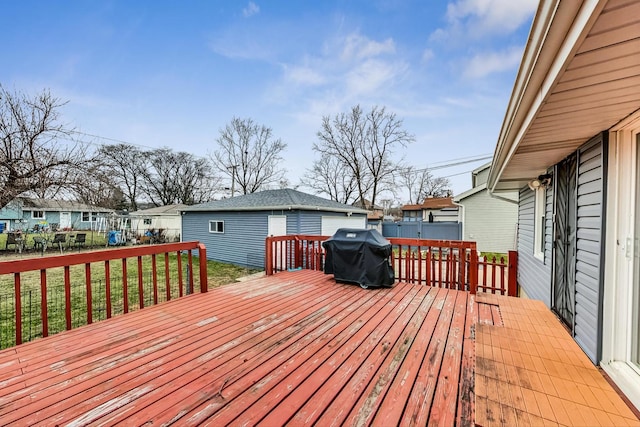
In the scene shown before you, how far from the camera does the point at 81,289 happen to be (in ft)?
22.8

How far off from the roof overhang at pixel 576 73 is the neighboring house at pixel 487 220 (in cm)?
1138

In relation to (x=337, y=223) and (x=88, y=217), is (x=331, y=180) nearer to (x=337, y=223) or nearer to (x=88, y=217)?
(x=337, y=223)

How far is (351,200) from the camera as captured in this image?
984 inches

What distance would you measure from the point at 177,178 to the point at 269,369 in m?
33.6

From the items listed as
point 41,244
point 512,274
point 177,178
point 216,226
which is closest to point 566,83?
point 512,274

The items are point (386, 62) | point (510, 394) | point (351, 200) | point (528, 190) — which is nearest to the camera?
point (510, 394)

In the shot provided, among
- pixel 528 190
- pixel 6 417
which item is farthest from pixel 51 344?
pixel 528 190

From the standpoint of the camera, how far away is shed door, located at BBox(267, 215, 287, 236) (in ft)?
32.7

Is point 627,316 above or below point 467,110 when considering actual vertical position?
below

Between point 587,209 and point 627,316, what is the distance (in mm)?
949

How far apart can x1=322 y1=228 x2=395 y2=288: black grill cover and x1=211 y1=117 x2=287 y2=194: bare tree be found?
2086 cm

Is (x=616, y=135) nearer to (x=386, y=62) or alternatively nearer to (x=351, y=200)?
(x=386, y=62)

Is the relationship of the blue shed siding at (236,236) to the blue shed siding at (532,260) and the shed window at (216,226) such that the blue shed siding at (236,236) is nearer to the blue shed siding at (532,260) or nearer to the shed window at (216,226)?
the shed window at (216,226)

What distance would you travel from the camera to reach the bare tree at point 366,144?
2066cm
